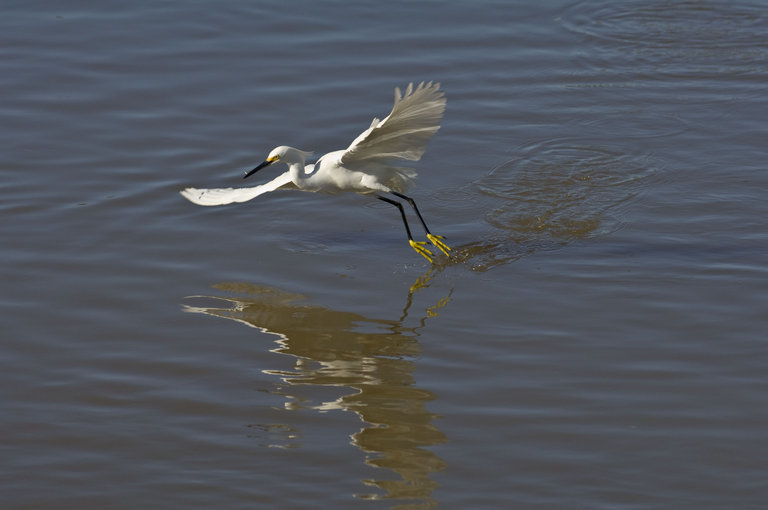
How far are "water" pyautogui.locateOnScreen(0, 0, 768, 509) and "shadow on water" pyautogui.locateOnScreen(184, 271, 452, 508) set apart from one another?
19mm

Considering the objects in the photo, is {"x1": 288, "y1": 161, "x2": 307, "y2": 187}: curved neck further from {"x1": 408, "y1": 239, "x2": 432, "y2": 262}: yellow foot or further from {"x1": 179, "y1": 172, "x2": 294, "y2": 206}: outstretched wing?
Answer: {"x1": 408, "y1": 239, "x2": 432, "y2": 262}: yellow foot

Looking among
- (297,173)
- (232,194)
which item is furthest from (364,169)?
(232,194)

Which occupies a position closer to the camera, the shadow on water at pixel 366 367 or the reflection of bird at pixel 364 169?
the shadow on water at pixel 366 367

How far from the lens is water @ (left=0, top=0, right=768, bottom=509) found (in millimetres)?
5273

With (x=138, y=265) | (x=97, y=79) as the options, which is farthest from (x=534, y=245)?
(x=97, y=79)

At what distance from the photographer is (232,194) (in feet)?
25.2

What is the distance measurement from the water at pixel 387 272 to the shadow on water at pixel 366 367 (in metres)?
0.02

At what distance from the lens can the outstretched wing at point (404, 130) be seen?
6609 mm

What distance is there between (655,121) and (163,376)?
18.4 ft

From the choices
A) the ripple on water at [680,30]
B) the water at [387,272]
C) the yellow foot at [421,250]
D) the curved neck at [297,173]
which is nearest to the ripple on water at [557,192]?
the water at [387,272]

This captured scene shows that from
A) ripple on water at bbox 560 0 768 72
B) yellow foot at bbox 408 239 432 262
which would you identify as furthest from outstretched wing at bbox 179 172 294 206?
ripple on water at bbox 560 0 768 72

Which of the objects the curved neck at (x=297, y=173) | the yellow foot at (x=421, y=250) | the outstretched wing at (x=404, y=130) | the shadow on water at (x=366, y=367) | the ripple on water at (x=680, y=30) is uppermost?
the ripple on water at (x=680, y=30)

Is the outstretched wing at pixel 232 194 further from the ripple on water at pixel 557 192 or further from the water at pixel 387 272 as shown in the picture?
the ripple on water at pixel 557 192

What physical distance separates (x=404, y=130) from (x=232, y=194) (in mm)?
1382
